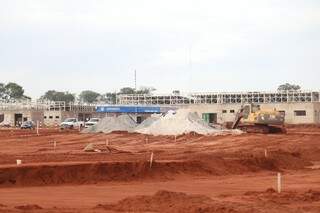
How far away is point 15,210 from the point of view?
16703 mm

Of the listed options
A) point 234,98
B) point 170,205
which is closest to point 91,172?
point 170,205

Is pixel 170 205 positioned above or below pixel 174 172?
above

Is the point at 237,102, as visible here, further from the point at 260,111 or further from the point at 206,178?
the point at 206,178

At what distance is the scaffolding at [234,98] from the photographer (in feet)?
333

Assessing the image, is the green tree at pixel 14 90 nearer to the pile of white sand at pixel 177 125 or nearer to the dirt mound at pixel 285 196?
the pile of white sand at pixel 177 125

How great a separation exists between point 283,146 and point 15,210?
31.1 metres

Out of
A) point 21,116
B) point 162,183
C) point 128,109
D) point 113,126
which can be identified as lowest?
point 162,183

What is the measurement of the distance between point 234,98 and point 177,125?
48.7 metres

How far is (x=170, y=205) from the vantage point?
1762 cm

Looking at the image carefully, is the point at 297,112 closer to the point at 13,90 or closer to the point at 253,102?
the point at 253,102

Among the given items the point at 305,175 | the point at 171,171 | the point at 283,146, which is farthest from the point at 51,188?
the point at 283,146

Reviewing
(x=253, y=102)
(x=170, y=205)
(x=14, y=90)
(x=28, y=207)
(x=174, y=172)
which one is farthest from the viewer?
(x=14, y=90)

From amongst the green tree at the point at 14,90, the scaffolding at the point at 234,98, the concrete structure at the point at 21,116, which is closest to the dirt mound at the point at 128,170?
the scaffolding at the point at 234,98

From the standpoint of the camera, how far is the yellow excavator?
2280 inches
